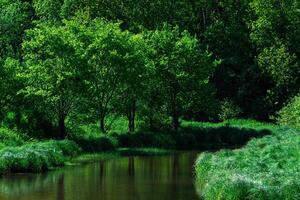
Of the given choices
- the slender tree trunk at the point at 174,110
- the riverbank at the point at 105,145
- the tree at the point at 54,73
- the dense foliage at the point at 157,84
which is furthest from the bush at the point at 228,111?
the tree at the point at 54,73

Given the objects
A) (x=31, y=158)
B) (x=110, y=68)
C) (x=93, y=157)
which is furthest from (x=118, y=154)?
(x=31, y=158)

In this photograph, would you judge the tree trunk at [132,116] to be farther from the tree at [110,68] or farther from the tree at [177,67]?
the tree at [177,67]

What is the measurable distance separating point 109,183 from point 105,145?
54.8 ft

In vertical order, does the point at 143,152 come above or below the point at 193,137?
below

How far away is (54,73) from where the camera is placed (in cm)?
5069

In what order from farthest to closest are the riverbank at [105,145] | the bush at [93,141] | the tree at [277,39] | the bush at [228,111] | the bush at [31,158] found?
1. the tree at [277,39]
2. the bush at [228,111]
3. the bush at [93,141]
4. the riverbank at [105,145]
5. the bush at [31,158]

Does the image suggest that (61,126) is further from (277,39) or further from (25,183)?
(277,39)

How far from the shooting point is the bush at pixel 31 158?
37812 mm

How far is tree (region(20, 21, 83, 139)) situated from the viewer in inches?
1977

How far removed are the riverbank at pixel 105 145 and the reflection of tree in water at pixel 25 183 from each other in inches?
55.7

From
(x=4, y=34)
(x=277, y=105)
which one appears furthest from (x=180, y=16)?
(x=4, y=34)

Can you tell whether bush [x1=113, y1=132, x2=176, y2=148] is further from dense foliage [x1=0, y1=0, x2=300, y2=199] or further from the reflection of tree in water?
the reflection of tree in water

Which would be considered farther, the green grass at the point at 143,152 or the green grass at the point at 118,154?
the green grass at the point at 143,152

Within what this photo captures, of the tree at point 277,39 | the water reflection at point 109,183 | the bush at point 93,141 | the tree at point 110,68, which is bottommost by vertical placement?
the water reflection at point 109,183
